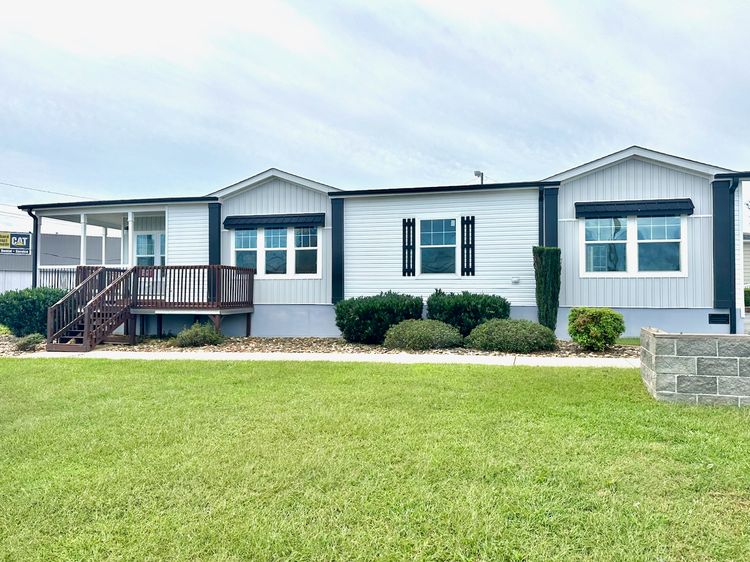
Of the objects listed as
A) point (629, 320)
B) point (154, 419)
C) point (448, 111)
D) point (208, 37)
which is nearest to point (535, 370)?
point (154, 419)

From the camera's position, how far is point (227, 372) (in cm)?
773

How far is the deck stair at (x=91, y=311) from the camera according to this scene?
37.0ft

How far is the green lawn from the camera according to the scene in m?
2.77

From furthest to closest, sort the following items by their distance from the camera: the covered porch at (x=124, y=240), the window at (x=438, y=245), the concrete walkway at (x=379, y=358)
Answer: the covered porch at (x=124, y=240) < the window at (x=438, y=245) < the concrete walkway at (x=379, y=358)

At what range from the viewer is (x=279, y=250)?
14.2 m

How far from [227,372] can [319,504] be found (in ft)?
16.0

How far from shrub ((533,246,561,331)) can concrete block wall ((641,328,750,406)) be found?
625cm

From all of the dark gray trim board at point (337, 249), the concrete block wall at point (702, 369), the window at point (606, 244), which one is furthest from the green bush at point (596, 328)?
the dark gray trim board at point (337, 249)

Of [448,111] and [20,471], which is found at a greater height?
[448,111]

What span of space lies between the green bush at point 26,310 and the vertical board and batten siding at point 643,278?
12712mm

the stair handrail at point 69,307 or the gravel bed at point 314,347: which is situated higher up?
the stair handrail at point 69,307

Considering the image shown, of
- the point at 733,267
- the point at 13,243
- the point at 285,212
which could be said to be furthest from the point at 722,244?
the point at 13,243

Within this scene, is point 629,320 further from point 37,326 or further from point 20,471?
point 37,326

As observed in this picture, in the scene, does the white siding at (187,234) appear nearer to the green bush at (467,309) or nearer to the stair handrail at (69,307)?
the stair handrail at (69,307)
